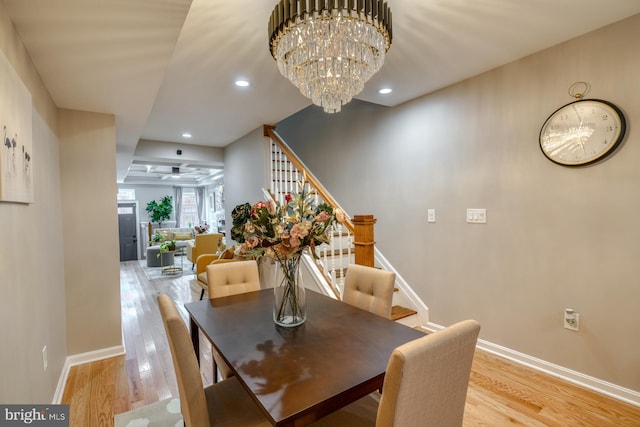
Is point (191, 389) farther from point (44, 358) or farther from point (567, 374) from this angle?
point (567, 374)

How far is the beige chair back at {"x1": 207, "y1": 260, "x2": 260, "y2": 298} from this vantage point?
2217 millimetres

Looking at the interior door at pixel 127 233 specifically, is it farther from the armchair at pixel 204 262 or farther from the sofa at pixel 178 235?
the armchair at pixel 204 262

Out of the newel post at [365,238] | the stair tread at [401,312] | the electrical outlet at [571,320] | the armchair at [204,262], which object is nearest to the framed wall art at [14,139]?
the newel post at [365,238]

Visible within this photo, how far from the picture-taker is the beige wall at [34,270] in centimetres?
129

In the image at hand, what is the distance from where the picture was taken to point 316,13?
1.47 m

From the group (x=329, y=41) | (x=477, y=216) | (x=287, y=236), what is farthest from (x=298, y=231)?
(x=477, y=216)

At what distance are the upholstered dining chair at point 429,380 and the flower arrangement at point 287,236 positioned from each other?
2.40ft

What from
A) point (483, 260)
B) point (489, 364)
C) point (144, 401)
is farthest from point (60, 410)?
point (483, 260)

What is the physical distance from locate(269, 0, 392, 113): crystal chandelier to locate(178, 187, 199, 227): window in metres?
11.3

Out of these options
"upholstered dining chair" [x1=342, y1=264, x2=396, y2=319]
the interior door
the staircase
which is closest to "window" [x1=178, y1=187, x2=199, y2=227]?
the interior door

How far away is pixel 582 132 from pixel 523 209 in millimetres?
654

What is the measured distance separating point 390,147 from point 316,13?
219 centimetres

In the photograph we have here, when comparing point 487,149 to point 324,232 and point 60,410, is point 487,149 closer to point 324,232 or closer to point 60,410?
point 324,232

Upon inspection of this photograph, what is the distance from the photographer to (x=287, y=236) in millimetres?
1444
